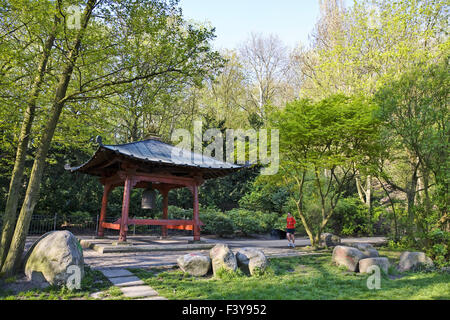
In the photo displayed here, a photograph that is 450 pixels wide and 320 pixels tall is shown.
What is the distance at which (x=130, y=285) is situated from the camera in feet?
17.7

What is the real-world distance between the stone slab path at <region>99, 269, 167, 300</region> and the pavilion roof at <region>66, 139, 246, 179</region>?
413cm

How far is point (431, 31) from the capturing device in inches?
632

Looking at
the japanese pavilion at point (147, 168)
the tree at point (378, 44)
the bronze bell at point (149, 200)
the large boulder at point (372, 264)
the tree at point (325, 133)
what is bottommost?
the large boulder at point (372, 264)

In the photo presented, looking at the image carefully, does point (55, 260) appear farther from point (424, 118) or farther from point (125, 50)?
point (424, 118)

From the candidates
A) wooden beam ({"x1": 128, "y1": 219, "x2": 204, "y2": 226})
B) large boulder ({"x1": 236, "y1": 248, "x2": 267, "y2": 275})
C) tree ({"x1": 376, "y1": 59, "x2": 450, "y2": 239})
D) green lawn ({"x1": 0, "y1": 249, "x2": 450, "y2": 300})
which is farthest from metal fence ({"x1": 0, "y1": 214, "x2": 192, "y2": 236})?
tree ({"x1": 376, "y1": 59, "x2": 450, "y2": 239})

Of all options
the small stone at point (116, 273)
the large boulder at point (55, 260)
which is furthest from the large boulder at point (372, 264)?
the large boulder at point (55, 260)

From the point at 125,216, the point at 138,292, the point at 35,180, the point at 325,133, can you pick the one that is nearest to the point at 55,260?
the point at 138,292

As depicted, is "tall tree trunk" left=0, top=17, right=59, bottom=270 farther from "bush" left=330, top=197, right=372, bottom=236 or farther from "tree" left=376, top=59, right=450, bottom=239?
"bush" left=330, top=197, right=372, bottom=236

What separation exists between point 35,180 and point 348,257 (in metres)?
7.63

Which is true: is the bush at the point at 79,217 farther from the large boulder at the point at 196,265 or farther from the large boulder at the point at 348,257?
the large boulder at the point at 348,257

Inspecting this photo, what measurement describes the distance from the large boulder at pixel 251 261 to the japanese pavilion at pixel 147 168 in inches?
180

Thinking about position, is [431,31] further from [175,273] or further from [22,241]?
[22,241]

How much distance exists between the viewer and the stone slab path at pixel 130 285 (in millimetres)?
4758
